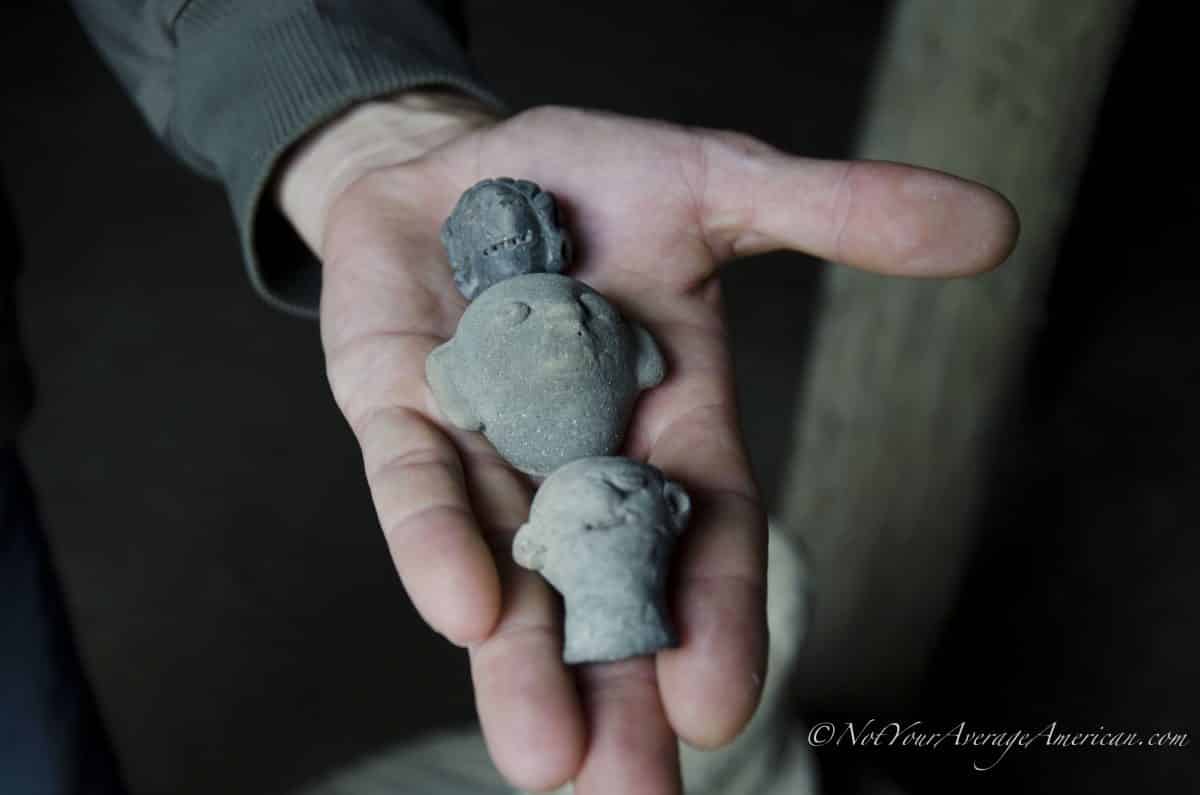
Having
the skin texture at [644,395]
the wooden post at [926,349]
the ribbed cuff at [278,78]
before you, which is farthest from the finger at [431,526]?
the wooden post at [926,349]

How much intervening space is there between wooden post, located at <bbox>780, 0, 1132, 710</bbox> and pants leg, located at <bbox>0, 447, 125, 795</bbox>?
6.12ft

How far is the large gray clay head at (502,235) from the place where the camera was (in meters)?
1.93

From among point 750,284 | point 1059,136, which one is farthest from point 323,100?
point 750,284

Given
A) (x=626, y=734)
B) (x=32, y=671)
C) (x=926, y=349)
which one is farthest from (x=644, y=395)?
(x=926, y=349)

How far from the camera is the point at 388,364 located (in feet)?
5.96

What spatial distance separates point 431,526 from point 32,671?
1.08m

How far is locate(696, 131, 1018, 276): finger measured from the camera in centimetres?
175

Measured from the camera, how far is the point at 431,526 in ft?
4.81

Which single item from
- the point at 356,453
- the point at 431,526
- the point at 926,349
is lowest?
the point at 356,453

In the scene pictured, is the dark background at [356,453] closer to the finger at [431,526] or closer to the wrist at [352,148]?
the finger at [431,526]

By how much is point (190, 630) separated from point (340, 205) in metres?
2.24

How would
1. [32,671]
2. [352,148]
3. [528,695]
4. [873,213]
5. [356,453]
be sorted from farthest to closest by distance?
[356,453] → [352,148] → [32,671] → [873,213] → [528,695]

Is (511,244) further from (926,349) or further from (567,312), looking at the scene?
(926,349)

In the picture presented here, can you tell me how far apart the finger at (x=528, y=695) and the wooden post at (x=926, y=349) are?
1706mm
